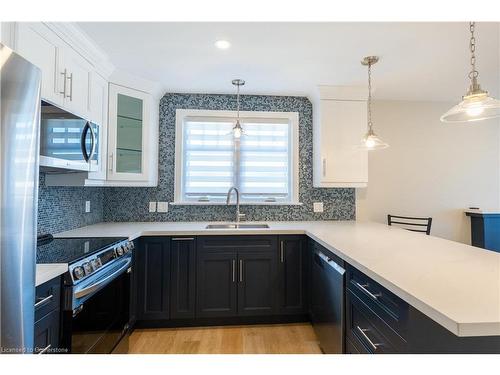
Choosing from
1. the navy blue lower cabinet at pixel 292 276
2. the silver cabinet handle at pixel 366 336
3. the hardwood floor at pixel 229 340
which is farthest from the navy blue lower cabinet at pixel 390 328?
the navy blue lower cabinet at pixel 292 276

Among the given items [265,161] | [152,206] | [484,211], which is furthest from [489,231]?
[152,206]

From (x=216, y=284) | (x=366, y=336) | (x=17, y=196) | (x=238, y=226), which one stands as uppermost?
(x=17, y=196)

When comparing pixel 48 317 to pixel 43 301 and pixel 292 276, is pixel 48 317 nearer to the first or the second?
pixel 43 301

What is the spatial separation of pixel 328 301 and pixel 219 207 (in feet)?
5.18

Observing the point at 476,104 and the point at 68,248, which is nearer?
the point at 476,104

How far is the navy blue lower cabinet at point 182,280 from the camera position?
240 cm

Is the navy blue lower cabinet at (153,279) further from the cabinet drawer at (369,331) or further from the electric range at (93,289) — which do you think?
the cabinet drawer at (369,331)

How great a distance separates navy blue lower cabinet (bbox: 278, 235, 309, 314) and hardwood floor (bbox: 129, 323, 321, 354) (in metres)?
0.20

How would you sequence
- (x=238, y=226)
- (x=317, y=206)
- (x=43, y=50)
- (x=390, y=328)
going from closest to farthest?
(x=390, y=328) < (x=43, y=50) < (x=238, y=226) < (x=317, y=206)

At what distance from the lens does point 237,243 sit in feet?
8.03

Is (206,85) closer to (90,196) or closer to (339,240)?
(90,196)

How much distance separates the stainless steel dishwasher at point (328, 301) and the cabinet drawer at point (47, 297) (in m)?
1.48
